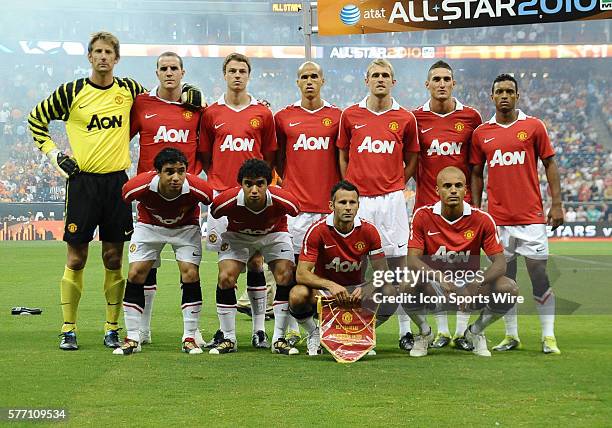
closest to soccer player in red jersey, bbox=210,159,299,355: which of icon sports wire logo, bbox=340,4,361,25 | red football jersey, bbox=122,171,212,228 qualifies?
red football jersey, bbox=122,171,212,228

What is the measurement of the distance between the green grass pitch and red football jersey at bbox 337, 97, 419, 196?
124cm

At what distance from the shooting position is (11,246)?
22797 millimetres

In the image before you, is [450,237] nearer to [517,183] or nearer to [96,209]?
[517,183]

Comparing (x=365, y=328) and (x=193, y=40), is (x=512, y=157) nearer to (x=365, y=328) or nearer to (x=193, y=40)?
(x=365, y=328)

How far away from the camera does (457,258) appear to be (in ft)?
22.6

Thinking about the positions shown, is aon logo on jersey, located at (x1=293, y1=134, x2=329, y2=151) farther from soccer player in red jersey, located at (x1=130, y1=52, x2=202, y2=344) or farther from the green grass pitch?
the green grass pitch

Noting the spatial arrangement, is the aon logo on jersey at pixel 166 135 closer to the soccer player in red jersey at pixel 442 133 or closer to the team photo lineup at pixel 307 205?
the team photo lineup at pixel 307 205

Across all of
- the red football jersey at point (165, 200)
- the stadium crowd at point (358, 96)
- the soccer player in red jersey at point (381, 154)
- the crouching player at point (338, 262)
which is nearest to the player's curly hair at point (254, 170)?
the red football jersey at point (165, 200)

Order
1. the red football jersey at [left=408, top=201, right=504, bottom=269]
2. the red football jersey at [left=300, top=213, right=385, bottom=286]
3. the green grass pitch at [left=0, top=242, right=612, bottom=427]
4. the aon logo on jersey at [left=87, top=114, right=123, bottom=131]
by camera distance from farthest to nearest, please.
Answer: the aon logo on jersey at [left=87, top=114, right=123, bottom=131] < the red football jersey at [left=408, top=201, right=504, bottom=269] < the red football jersey at [left=300, top=213, right=385, bottom=286] < the green grass pitch at [left=0, top=242, right=612, bottom=427]

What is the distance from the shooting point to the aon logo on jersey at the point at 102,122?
7.07 metres

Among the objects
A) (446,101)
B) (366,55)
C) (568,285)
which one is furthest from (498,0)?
(366,55)

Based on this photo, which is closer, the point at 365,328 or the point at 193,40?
the point at 365,328

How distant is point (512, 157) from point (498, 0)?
257 cm

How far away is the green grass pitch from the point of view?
4.57 metres
